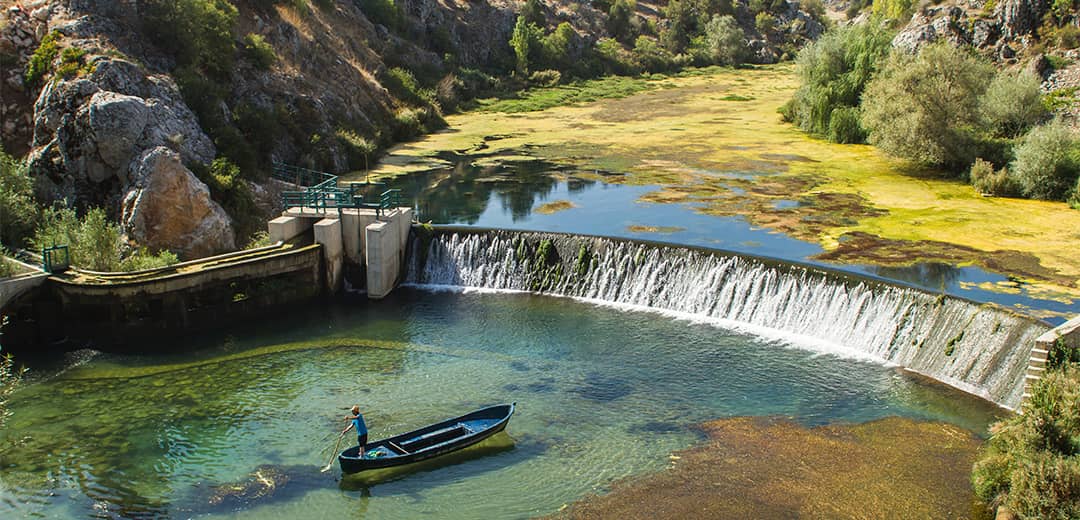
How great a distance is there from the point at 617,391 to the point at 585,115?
135ft

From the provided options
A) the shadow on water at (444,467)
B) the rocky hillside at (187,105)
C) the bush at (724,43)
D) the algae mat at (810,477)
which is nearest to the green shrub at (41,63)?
the rocky hillside at (187,105)

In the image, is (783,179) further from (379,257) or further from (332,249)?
(332,249)

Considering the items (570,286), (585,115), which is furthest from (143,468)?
(585,115)

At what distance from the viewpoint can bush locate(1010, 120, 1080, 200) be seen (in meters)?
32.5

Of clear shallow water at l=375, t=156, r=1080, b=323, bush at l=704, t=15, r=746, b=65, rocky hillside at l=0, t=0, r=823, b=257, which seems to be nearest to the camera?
clear shallow water at l=375, t=156, r=1080, b=323

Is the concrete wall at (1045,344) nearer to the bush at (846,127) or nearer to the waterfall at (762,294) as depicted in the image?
the waterfall at (762,294)

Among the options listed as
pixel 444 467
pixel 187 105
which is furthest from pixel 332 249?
pixel 444 467

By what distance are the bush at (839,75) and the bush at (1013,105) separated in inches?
313

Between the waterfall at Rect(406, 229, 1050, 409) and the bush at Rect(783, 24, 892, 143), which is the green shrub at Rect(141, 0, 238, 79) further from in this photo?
the bush at Rect(783, 24, 892, 143)

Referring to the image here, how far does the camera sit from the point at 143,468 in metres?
17.4

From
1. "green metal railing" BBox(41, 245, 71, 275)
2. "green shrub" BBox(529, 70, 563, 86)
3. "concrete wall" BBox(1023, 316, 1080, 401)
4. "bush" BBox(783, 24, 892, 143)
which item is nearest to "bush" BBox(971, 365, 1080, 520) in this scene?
"concrete wall" BBox(1023, 316, 1080, 401)

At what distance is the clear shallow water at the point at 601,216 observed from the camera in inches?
965

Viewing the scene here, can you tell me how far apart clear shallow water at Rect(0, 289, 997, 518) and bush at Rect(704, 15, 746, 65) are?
72.7 metres

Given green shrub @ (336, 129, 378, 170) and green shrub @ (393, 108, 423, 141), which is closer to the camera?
green shrub @ (336, 129, 378, 170)
